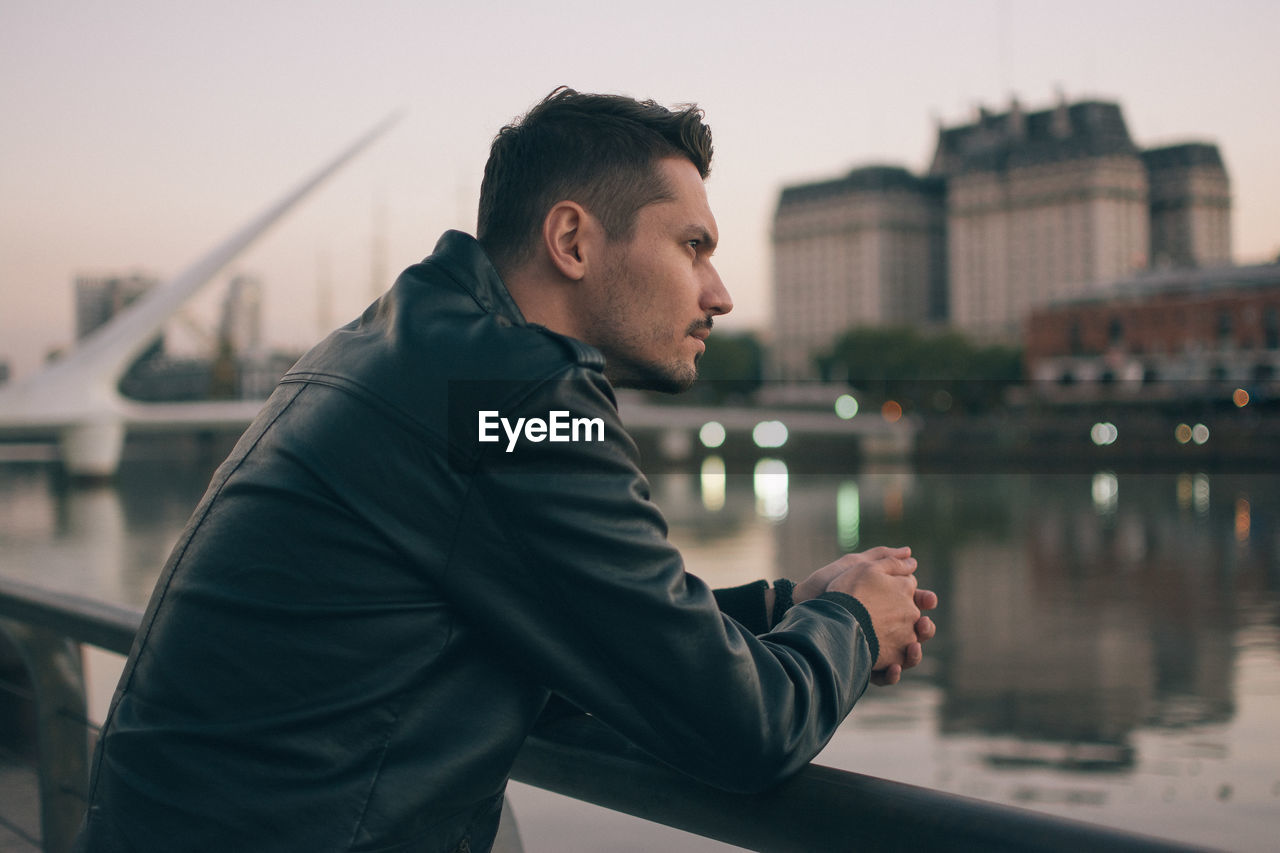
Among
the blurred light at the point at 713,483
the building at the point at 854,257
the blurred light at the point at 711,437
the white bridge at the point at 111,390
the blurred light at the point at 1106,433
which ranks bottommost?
the blurred light at the point at 713,483

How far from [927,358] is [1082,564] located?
41.8m

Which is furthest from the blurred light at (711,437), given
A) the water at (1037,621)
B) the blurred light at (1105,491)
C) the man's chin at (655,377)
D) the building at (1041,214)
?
the man's chin at (655,377)

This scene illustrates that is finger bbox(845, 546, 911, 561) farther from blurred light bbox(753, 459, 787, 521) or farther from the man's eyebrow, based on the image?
blurred light bbox(753, 459, 787, 521)

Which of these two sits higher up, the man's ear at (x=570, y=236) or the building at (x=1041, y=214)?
the building at (x=1041, y=214)

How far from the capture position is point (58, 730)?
1.44m

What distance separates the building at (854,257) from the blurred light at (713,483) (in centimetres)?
2560

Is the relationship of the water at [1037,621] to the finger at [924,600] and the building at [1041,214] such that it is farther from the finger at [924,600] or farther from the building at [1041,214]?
the building at [1041,214]

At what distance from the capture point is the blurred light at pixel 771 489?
26409mm

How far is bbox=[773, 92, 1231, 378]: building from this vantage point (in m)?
66.9

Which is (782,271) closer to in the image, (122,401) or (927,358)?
(927,358)

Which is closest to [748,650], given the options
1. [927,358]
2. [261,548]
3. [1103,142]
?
[261,548]

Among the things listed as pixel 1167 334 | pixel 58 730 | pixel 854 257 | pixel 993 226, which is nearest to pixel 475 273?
pixel 58 730

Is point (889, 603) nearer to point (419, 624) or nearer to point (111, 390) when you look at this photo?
point (419, 624)

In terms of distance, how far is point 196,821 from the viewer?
758 millimetres
